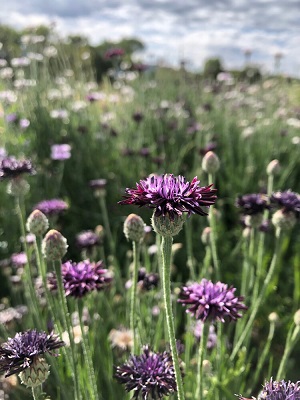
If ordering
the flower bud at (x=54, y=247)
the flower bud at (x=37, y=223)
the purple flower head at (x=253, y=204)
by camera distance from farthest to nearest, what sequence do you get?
the purple flower head at (x=253, y=204) → the flower bud at (x=37, y=223) → the flower bud at (x=54, y=247)

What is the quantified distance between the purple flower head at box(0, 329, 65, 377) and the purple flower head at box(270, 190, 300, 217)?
120 centimetres

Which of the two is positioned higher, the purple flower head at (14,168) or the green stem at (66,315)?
the purple flower head at (14,168)

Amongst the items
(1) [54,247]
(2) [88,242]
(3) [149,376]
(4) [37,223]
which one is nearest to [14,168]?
(4) [37,223]

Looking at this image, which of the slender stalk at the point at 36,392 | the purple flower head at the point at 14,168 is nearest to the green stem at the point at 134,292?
the slender stalk at the point at 36,392

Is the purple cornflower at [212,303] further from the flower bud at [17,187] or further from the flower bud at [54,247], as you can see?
the flower bud at [17,187]

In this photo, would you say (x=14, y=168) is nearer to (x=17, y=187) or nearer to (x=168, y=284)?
(x=17, y=187)

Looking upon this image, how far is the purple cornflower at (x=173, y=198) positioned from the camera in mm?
1152

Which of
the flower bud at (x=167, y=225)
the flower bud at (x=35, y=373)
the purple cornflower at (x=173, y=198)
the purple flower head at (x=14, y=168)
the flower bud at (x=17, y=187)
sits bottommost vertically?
the flower bud at (x=35, y=373)

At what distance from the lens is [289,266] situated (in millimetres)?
3699

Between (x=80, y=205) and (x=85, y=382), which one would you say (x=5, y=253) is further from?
(x=85, y=382)

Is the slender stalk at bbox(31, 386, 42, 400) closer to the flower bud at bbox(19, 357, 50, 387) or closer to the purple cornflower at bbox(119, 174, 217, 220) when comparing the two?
the flower bud at bbox(19, 357, 50, 387)

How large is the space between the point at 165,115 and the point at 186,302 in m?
4.52

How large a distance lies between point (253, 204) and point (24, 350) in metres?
1.32

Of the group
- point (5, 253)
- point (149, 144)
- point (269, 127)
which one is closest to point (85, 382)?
point (5, 253)
